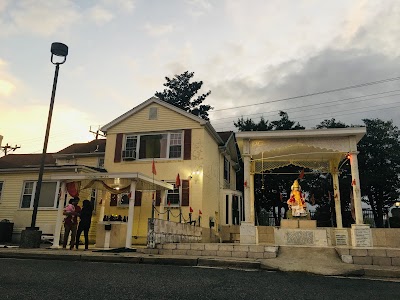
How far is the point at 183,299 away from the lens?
405cm

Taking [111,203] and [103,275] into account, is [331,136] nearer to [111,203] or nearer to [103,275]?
[103,275]

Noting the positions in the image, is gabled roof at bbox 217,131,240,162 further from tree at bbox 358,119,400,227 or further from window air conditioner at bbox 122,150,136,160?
tree at bbox 358,119,400,227

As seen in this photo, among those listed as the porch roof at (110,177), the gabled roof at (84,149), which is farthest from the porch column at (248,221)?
the gabled roof at (84,149)

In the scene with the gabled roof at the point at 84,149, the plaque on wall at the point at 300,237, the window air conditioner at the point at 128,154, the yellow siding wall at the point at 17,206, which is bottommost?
the plaque on wall at the point at 300,237

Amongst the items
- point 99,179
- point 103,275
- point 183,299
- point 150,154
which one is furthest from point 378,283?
point 150,154

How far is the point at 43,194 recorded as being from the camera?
20.0 metres

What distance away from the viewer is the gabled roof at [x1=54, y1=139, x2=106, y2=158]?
23.7 metres

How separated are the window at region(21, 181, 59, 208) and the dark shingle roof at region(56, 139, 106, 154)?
4.57 m

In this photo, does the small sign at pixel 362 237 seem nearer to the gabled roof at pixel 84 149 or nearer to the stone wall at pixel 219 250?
the stone wall at pixel 219 250

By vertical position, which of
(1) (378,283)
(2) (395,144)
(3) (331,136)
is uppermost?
(2) (395,144)

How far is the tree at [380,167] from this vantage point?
3180cm

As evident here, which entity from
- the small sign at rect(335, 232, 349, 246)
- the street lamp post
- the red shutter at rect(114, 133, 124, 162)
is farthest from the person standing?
the small sign at rect(335, 232, 349, 246)

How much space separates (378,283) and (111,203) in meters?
15.9

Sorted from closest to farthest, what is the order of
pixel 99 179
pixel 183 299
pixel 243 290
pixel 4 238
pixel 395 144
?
pixel 183 299, pixel 243 290, pixel 99 179, pixel 4 238, pixel 395 144
